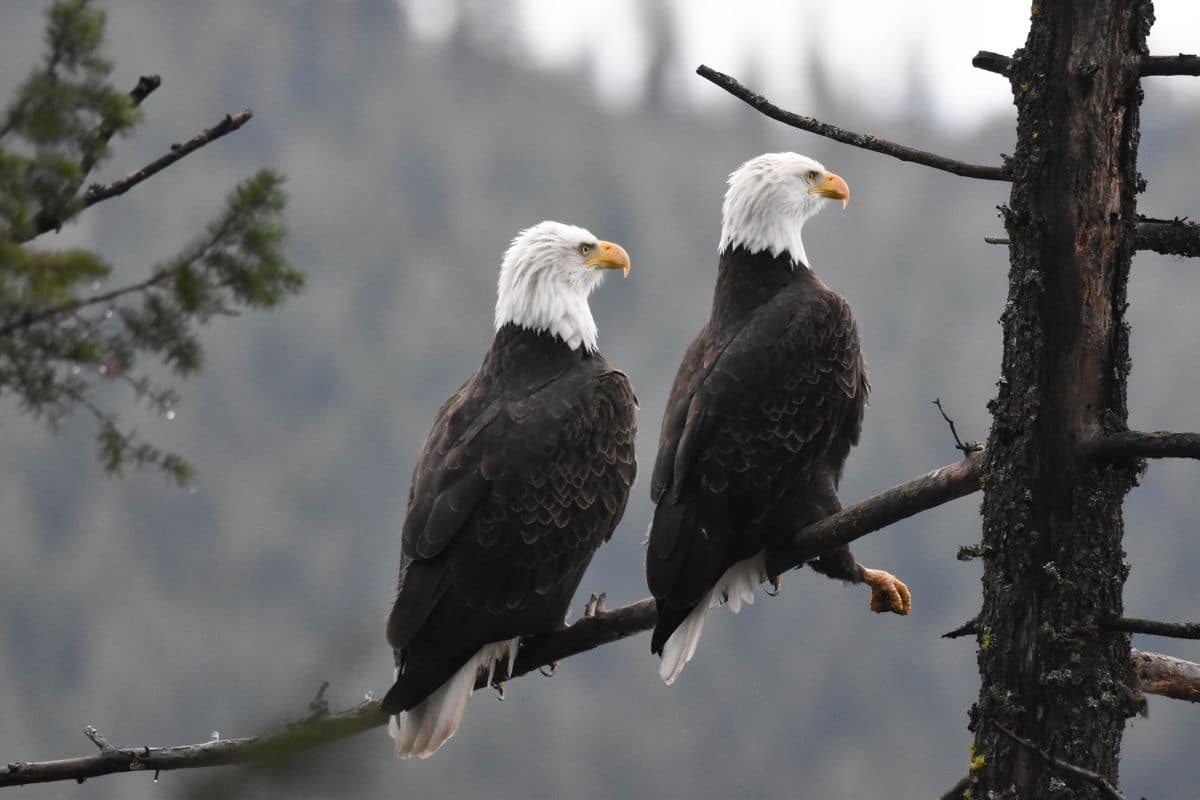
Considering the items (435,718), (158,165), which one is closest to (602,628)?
(435,718)

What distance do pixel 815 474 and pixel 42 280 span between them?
324 cm

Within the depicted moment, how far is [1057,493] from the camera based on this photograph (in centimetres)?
306

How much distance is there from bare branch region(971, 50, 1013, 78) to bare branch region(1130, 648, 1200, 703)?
1.56m

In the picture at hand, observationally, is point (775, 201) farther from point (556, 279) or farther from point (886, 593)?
point (886, 593)

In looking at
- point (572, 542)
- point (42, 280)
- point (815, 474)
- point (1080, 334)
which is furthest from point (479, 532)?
point (42, 280)

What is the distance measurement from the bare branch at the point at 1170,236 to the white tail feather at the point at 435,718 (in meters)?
2.50

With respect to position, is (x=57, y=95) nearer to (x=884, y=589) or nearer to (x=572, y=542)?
(x=572, y=542)

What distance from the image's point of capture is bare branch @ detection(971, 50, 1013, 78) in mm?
3273

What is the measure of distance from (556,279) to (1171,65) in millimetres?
2647

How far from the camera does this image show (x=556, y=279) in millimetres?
5195

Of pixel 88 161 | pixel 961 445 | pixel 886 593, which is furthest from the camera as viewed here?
pixel 886 593

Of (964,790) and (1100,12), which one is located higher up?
(1100,12)

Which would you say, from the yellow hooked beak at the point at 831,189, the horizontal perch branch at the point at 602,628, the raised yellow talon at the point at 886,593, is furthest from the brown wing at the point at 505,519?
the yellow hooked beak at the point at 831,189

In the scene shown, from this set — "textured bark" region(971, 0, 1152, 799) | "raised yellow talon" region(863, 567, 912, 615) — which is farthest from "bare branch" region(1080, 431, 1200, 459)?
"raised yellow talon" region(863, 567, 912, 615)
